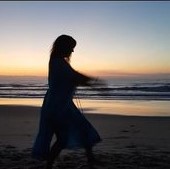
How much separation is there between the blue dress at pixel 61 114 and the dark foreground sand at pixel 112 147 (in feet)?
2.62

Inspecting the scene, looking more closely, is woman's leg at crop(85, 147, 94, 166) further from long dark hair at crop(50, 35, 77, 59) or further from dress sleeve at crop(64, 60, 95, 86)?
long dark hair at crop(50, 35, 77, 59)

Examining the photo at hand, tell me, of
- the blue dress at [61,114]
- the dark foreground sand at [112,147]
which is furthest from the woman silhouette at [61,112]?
the dark foreground sand at [112,147]

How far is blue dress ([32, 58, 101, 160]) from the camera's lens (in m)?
5.58

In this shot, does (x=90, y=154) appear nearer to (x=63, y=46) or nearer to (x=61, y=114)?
(x=61, y=114)

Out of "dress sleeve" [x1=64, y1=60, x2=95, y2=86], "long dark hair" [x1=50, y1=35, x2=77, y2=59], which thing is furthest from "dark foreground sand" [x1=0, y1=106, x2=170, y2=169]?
"long dark hair" [x1=50, y1=35, x2=77, y2=59]

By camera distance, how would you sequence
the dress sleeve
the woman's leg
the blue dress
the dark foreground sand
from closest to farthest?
the dress sleeve, the blue dress, the woman's leg, the dark foreground sand

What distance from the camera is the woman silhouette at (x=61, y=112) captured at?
5582 millimetres

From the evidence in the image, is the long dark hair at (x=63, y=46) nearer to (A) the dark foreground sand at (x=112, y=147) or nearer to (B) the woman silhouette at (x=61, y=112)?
(B) the woman silhouette at (x=61, y=112)

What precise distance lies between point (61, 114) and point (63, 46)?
3.02 feet

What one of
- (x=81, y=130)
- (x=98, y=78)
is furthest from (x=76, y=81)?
(x=81, y=130)

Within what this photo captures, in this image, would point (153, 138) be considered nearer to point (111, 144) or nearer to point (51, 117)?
point (111, 144)

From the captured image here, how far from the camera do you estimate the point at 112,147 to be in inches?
319

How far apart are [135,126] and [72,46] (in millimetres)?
6174

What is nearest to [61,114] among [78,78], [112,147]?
[78,78]
